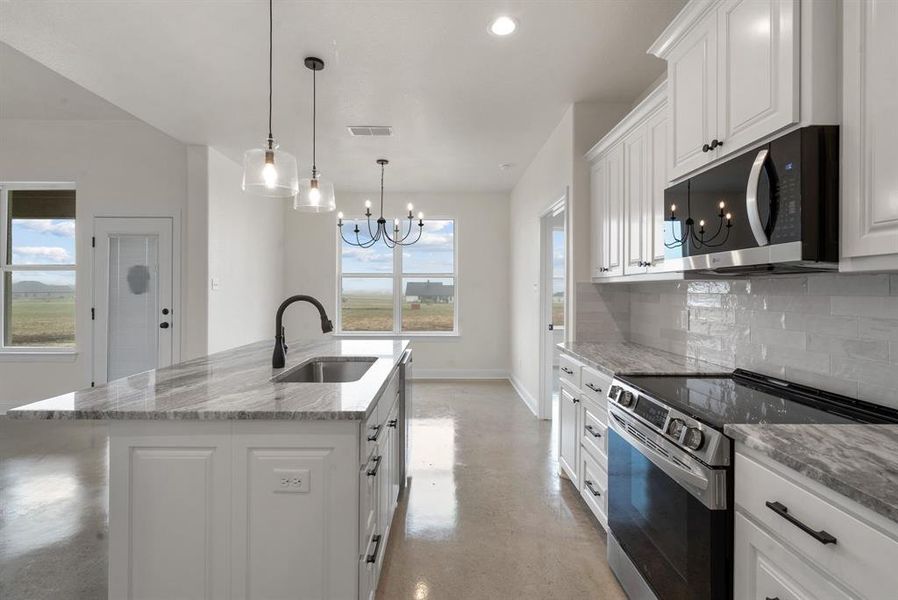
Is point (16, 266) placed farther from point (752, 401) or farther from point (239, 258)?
point (752, 401)

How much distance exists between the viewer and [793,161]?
4.34 ft

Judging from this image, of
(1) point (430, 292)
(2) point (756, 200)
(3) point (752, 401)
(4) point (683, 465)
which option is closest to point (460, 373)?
(1) point (430, 292)

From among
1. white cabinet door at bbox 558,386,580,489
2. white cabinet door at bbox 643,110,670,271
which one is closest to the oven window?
white cabinet door at bbox 558,386,580,489

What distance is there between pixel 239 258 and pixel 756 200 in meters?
5.08

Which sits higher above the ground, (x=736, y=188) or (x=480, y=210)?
(x=480, y=210)

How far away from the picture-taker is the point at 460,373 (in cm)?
650

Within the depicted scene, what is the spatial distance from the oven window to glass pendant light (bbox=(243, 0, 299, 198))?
81.1 inches

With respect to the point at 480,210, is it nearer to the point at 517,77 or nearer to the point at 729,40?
the point at 517,77

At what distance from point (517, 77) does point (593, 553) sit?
2.89 m

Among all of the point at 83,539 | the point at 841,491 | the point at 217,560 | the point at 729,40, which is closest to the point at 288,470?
the point at 217,560

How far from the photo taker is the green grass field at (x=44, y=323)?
4.71m

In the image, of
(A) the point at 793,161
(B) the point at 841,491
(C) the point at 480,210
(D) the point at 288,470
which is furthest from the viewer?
(C) the point at 480,210

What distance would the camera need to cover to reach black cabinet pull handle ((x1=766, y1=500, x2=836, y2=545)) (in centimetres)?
95

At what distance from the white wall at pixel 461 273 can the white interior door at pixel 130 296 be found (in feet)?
6.72
